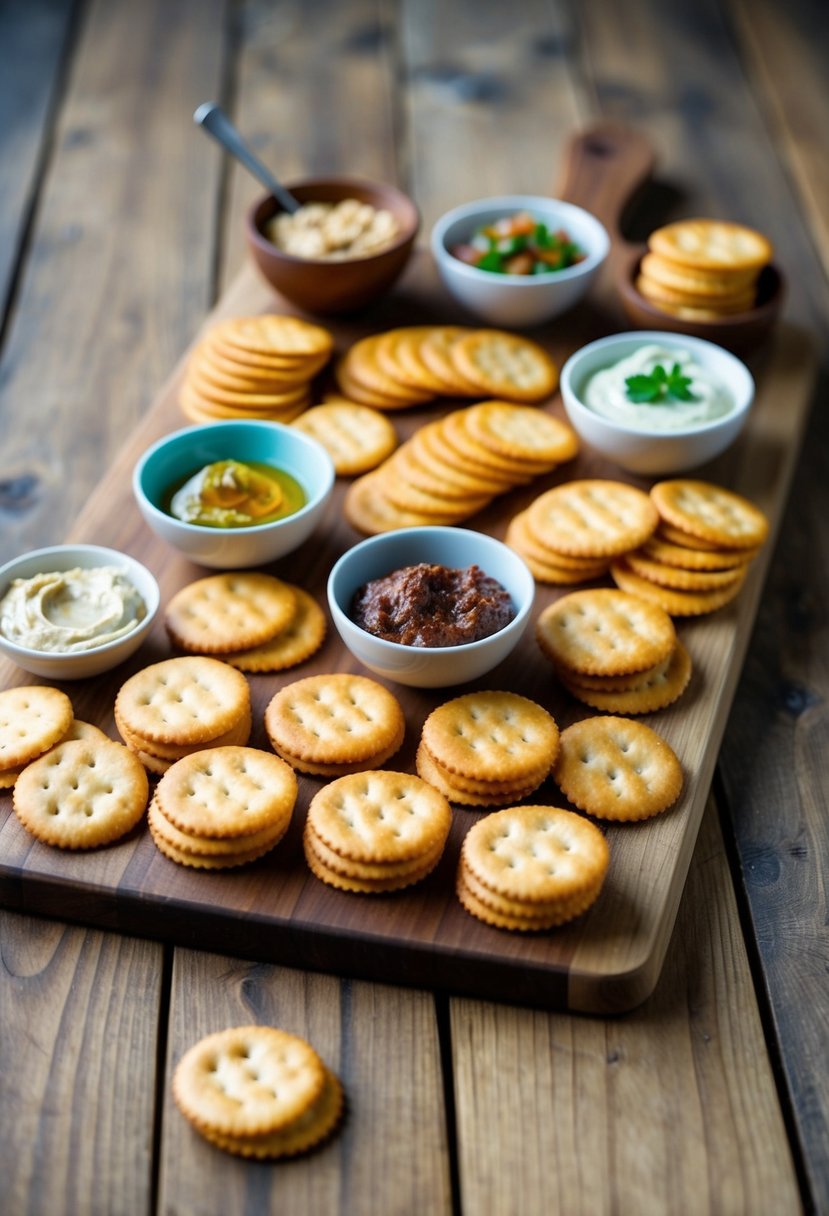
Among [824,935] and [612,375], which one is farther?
[612,375]

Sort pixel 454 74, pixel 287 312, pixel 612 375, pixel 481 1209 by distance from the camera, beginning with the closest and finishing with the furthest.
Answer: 1. pixel 481 1209
2. pixel 612 375
3. pixel 287 312
4. pixel 454 74

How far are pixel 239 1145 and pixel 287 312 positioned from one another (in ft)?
7.32

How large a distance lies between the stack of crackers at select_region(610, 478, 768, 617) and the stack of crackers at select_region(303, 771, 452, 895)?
28.9 inches

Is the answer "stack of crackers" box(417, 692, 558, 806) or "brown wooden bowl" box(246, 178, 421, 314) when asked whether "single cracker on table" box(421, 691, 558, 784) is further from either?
"brown wooden bowl" box(246, 178, 421, 314)

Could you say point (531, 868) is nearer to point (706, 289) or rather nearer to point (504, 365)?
point (504, 365)

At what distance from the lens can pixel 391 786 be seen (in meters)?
2.07

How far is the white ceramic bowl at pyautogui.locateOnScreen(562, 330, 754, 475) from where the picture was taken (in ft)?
9.00

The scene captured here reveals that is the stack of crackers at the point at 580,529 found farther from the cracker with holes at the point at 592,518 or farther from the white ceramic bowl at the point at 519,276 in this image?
the white ceramic bowl at the point at 519,276

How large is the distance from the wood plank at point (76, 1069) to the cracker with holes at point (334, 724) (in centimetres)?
39

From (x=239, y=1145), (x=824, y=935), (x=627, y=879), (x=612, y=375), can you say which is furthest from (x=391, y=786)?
(x=612, y=375)

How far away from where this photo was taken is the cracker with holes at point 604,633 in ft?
7.57

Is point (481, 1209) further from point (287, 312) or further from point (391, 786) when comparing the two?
point (287, 312)

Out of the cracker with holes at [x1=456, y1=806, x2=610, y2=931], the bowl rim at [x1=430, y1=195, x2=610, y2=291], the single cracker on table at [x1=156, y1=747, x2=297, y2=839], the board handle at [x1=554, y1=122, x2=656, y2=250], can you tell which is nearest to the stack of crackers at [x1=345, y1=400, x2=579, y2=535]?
the bowl rim at [x1=430, y1=195, x2=610, y2=291]

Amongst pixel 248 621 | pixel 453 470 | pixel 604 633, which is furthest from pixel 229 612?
pixel 604 633
